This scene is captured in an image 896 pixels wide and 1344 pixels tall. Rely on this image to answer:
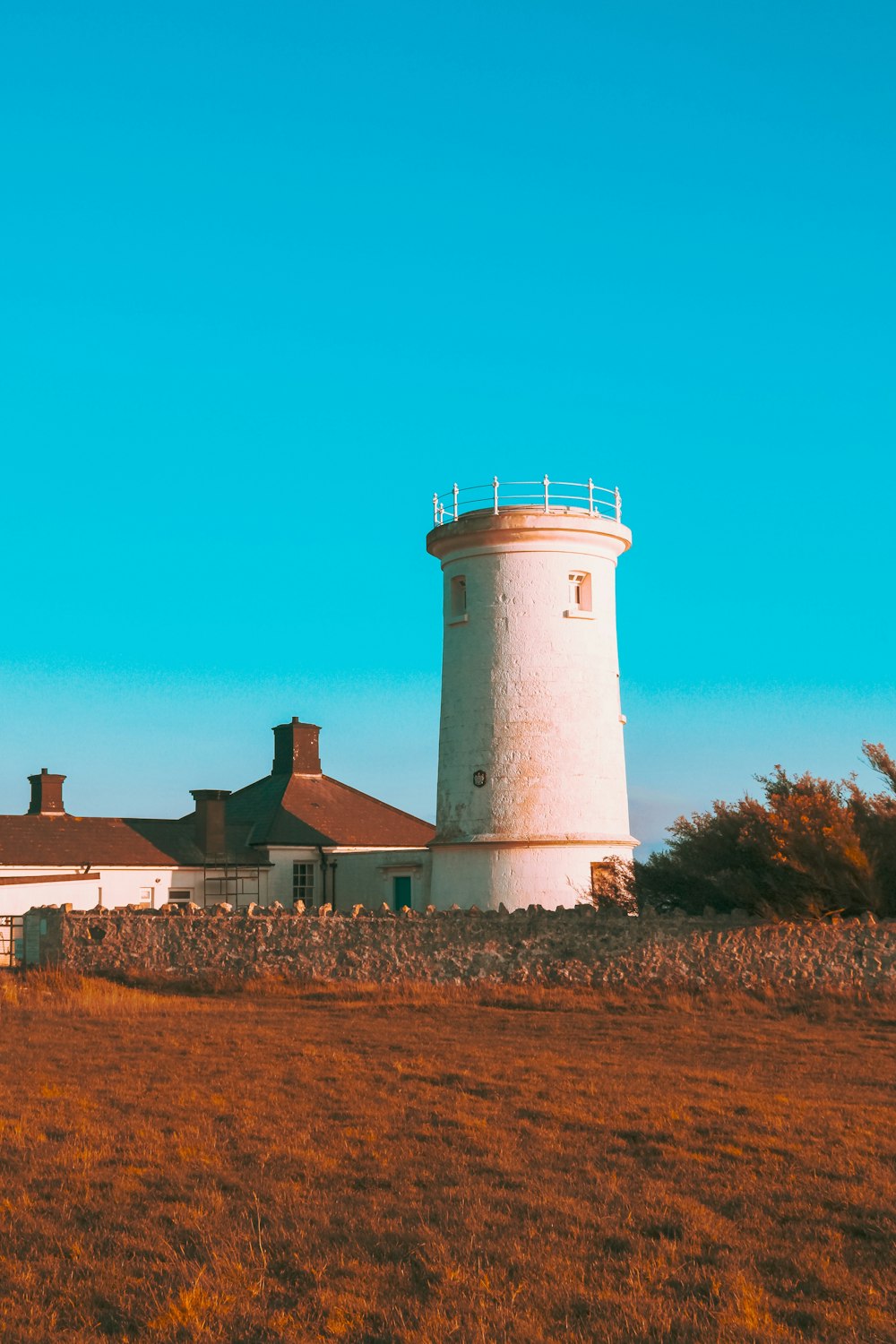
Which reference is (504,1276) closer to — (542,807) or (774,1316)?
(774,1316)

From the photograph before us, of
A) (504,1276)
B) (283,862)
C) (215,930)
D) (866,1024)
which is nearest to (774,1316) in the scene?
(504,1276)

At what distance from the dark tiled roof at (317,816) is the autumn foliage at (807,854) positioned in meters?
15.2

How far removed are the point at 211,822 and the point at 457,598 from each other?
420 inches

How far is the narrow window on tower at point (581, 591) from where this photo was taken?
87.6ft

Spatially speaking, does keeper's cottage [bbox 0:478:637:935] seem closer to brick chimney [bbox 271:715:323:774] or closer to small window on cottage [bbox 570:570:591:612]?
small window on cottage [bbox 570:570:591:612]

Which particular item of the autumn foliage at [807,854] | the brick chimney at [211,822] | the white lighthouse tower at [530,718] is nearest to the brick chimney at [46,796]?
the brick chimney at [211,822]

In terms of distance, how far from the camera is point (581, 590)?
27125 millimetres

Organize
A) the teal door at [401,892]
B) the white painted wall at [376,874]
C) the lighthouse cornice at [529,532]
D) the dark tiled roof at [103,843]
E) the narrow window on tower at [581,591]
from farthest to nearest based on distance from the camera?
the dark tiled roof at [103,843] → the teal door at [401,892] → the white painted wall at [376,874] → the narrow window on tower at [581,591] → the lighthouse cornice at [529,532]

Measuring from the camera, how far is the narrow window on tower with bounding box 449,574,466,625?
89.4 feet

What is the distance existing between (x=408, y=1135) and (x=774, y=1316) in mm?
4386

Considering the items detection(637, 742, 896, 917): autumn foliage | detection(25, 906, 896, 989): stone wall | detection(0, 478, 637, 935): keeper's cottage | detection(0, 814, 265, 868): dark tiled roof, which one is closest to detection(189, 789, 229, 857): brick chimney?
detection(0, 814, 265, 868): dark tiled roof

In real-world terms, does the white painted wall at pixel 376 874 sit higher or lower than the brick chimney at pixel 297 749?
lower

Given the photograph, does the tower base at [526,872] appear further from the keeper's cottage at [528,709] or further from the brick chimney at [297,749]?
the brick chimney at [297,749]

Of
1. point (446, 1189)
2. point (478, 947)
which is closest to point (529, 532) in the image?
point (478, 947)
